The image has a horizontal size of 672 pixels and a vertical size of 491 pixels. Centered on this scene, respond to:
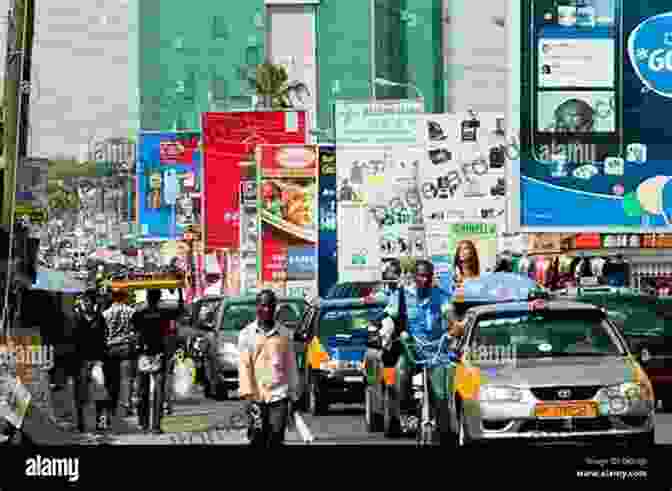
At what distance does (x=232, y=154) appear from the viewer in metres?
60.7

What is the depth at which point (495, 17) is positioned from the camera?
1891 centimetres

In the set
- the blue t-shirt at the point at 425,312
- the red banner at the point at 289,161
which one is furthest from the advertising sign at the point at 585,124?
the red banner at the point at 289,161

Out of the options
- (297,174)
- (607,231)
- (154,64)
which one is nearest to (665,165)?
(607,231)

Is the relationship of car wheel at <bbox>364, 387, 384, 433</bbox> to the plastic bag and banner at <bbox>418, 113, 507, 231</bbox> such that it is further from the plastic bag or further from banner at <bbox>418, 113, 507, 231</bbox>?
the plastic bag

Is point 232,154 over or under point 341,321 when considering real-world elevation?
over

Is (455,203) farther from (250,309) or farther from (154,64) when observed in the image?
(154,64)

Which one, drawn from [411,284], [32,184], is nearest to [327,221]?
[411,284]

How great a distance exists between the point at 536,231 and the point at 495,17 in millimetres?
2757

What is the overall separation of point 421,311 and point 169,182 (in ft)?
185

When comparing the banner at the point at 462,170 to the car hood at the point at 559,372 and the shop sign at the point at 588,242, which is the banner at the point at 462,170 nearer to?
the car hood at the point at 559,372

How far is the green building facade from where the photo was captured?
35528mm

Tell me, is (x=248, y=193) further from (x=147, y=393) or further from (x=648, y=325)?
(x=147, y=393)

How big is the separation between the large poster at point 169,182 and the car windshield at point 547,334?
49.5 metres

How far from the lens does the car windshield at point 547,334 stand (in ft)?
41.3
